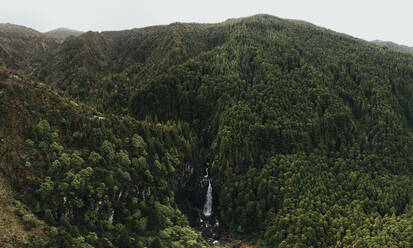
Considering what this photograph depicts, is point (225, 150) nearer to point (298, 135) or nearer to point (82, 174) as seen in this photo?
point (298, 135)

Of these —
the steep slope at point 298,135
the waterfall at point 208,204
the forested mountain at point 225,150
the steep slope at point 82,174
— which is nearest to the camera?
the steep slope at point 82,174

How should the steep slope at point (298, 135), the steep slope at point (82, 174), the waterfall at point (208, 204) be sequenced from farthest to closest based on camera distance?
the waterfall at point (208, 204) < the steep slope at point (298, 135) < the steep slope at point (82, 174)

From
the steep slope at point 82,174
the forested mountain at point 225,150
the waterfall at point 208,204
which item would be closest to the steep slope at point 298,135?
the forested mountain at point 225,150

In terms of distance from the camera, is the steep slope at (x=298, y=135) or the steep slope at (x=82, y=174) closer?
the steep slope at (x=82, y=174)

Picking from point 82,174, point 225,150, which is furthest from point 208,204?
point 82,174

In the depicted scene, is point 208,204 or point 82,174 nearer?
point 82,174

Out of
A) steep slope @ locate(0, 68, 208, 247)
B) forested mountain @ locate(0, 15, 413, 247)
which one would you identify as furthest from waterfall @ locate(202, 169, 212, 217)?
steep slope @ locate(0, 68, 208, 247)

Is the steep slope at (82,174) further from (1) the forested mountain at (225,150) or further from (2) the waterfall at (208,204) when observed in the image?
(2) the waterfall at (208,204)

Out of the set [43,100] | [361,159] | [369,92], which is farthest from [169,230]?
[369,92]
